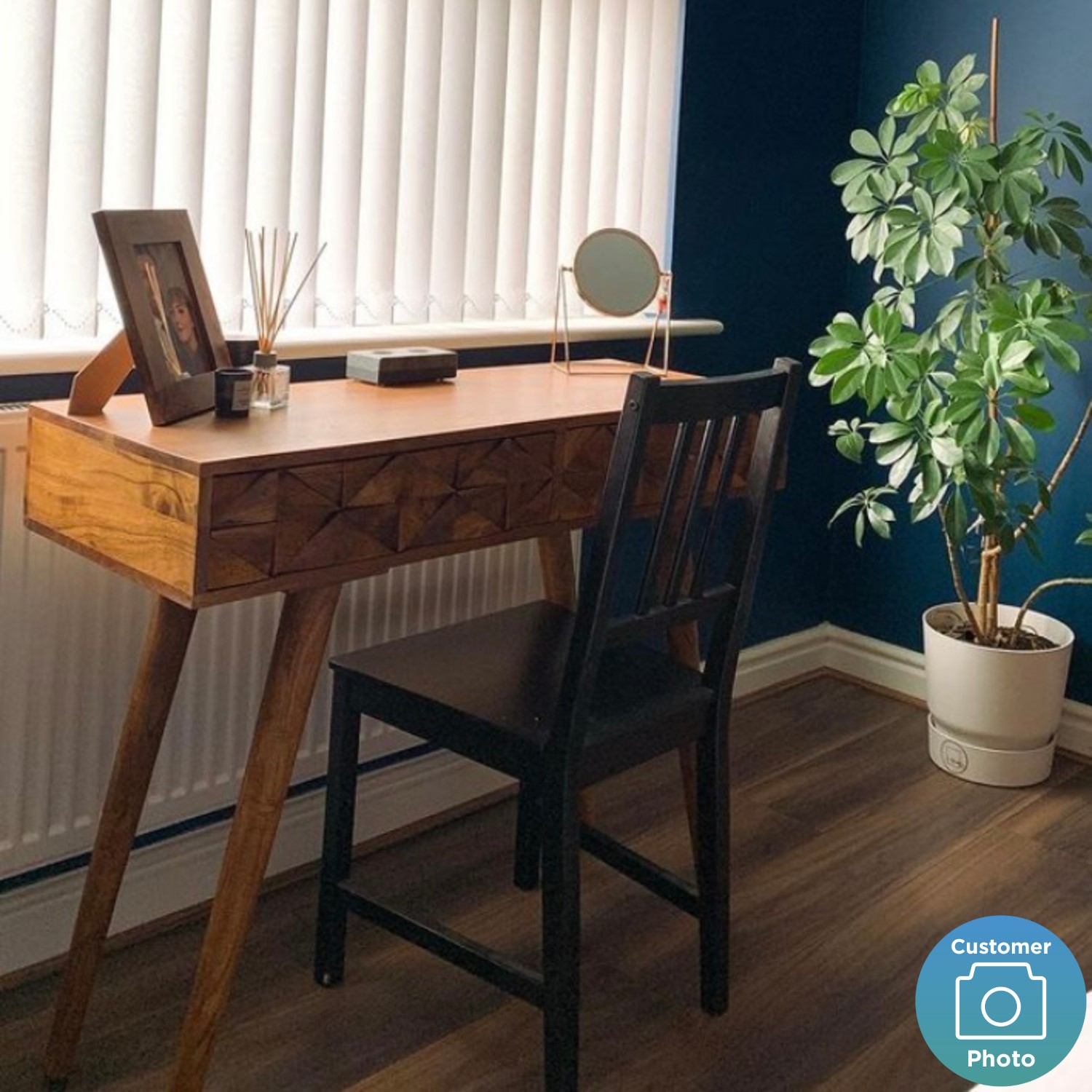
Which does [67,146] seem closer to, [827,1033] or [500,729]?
[500,729]

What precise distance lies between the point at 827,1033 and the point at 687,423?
0.88 meters

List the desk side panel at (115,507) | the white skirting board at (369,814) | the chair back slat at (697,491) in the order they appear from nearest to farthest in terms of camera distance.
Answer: the desk side panel at (115,507) < the chair back slat at (697,491) < the white skirting board at (369,814)

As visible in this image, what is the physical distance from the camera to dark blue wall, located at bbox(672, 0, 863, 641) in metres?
3.09

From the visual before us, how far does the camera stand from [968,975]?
6.01 ft

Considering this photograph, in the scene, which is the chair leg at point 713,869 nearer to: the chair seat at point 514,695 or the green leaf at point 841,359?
the chair seat at point 514,695

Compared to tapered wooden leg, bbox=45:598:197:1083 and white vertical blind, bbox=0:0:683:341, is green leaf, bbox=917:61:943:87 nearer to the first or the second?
white vertical blind, bbox=0:0:683:341

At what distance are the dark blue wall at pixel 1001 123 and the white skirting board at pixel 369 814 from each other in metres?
0.07

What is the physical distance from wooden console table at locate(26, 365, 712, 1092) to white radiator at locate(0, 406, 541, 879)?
0.54 ft

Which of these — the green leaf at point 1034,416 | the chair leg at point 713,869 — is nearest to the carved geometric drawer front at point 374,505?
the chair leg at point 713,869

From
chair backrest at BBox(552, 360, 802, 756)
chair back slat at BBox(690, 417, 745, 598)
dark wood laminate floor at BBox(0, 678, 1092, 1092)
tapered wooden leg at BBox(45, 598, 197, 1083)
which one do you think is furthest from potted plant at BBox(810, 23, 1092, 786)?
tapered wooden leg at BBox(45, 598, 197, 1083)

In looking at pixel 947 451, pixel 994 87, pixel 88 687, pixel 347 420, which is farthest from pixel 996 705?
pixel 88 687

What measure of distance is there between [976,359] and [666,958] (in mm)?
1221

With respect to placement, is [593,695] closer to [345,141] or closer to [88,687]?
[88,687]

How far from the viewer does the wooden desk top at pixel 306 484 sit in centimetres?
169
